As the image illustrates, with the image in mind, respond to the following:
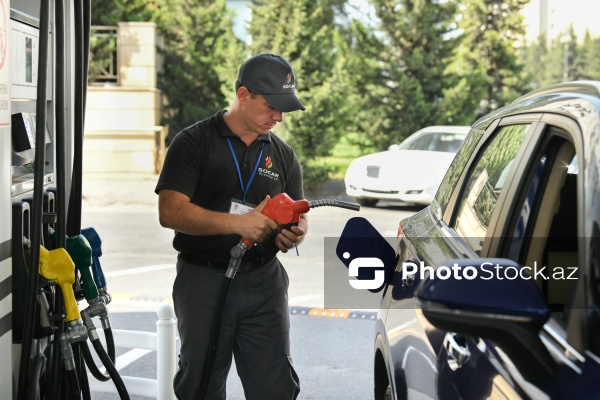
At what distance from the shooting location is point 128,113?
2241cm

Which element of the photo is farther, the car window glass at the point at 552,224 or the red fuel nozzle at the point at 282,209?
the red fuel nozzle at the point at 282,209

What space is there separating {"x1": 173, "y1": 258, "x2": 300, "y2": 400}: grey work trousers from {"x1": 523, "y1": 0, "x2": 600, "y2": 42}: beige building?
1990 inches

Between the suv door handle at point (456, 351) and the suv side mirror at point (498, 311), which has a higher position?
the suv side mirror at point (498, 311)

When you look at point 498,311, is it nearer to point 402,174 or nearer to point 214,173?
point 214,173

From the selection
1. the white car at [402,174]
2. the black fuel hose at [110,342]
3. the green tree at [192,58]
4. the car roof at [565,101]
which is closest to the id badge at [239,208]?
the black fuel hose at [110,342]

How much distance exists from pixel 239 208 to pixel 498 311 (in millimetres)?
2249

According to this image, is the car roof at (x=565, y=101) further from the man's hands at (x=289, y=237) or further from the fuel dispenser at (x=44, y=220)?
the fuel dispenser at (x=44, y=220)

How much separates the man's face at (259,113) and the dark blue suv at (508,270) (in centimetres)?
69

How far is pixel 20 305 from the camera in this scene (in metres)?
3.46

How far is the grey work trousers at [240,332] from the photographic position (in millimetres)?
4027

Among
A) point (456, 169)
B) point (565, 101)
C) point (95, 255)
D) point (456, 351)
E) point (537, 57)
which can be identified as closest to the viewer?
point (456, 351)

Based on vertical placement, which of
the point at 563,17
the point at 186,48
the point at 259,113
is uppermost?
the point at 563,17

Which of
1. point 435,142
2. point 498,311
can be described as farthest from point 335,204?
point 435,142

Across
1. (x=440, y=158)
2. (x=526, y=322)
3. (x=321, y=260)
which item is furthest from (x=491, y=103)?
(x=526, y=322)
